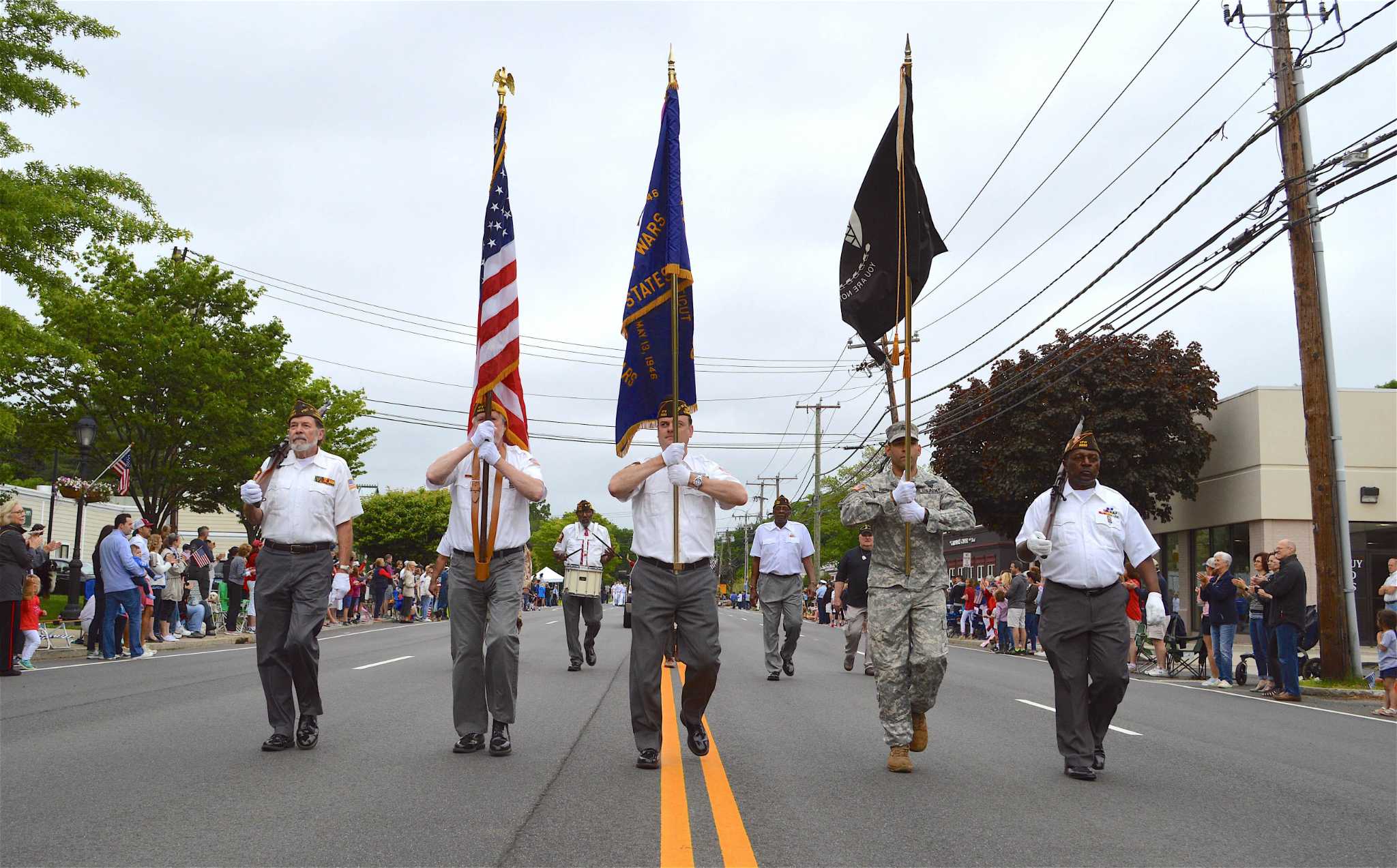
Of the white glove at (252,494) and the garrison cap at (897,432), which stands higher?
the garrison cap at (897,432)

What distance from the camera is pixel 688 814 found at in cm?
596

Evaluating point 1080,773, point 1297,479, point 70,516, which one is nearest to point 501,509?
point 1080,773

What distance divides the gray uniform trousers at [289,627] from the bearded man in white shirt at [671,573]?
2.07m

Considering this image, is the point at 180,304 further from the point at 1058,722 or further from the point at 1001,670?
the point at 1058,722

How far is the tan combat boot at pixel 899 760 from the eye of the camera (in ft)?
23.9

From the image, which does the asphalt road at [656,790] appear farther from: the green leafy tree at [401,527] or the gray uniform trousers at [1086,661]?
the green leafy tree at [401,527]

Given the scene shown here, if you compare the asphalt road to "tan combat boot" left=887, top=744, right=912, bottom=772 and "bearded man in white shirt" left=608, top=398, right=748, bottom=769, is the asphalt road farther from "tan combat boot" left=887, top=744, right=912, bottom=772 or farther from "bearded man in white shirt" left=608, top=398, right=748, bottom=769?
"bearded man in white shirt" left=608, top=398, right=748, bottom=769

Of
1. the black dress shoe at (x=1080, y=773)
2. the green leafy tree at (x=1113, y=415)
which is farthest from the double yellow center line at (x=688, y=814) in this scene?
the green leafy tree at (x=1113, y=415)

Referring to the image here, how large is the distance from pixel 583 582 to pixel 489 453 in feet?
27.2

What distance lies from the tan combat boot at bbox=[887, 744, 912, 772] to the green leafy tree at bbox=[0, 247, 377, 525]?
88.3 ft

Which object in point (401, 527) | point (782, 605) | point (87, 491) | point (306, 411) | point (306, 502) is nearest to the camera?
point (306, 502)

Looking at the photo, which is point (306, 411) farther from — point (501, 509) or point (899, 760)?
point (899, 760)

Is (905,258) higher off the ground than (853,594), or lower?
higher

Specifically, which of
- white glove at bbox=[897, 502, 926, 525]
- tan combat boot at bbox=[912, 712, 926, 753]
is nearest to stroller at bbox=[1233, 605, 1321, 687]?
tan combat boot at bbox=[912, 712, 926, 753]
